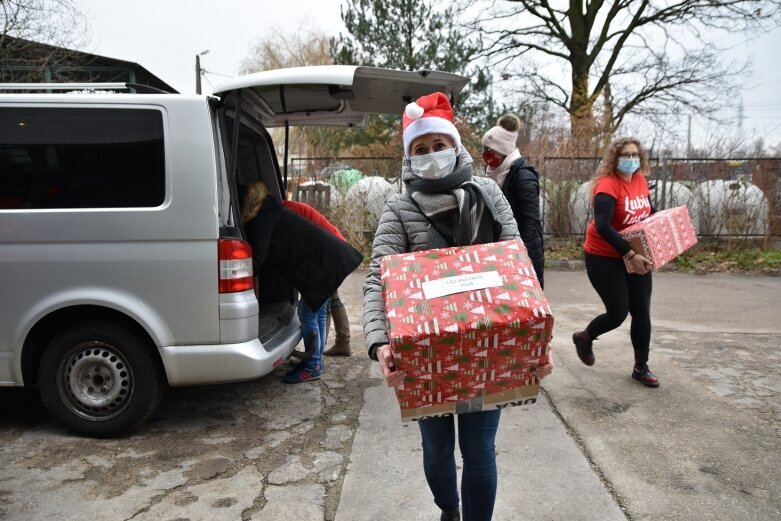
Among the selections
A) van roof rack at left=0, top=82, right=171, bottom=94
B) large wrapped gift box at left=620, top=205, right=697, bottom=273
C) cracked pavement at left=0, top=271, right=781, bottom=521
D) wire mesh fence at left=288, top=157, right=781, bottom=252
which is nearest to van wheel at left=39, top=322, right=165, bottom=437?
cracked pavement at left=0, top=271, right=781, bottom=521

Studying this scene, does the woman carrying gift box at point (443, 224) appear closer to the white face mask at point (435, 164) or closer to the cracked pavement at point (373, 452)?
the white face mask at point (435, 164)

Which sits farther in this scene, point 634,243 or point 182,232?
point 634,243

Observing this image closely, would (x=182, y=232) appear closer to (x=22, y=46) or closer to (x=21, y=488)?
(x=21, y=488)

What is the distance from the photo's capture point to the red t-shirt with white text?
13.9 feet

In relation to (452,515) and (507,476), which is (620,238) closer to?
(507,476)

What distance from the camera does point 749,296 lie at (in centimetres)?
780

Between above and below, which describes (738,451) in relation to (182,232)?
below

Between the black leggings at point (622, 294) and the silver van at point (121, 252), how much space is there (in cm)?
206

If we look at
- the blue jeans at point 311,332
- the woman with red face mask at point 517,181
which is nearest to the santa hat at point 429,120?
the woman with red face mask at point 517,181

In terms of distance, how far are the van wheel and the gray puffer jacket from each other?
2.01 meters

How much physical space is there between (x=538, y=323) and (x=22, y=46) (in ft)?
44.6

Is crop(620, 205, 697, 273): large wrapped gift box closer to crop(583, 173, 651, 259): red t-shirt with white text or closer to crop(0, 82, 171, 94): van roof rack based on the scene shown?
crop(583, 173, 651, 259): red t-shirt with white text

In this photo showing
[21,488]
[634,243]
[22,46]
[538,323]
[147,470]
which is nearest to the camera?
[538,323]

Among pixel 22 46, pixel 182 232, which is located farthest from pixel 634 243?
pixel 22 46
